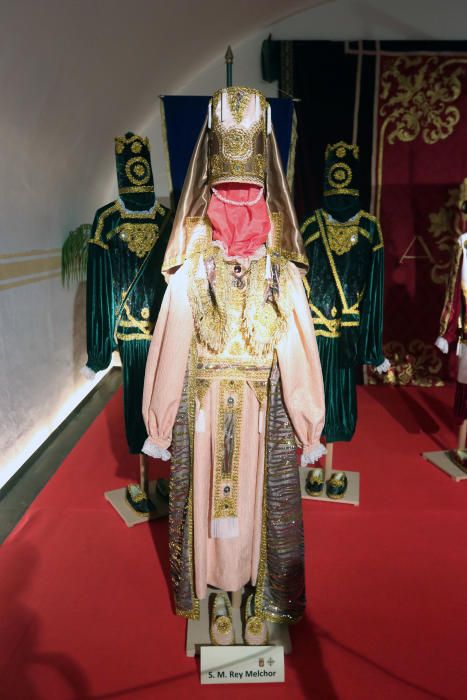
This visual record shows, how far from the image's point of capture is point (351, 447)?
159 inches

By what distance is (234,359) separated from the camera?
1.96 metres

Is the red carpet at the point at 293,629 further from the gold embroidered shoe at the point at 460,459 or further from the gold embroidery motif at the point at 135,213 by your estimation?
the gold embroidery motif at the point at 135,213

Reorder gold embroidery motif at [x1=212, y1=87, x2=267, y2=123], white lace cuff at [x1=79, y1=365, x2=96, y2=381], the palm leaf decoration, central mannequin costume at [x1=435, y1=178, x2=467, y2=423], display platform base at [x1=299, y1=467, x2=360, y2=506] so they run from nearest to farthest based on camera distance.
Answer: gold embroidery motif at [x1=212, y1=87, x2=267, y2=123]
white lace cuff at [x1=79, y1=365, x2=96, y2=381]
display platform base at [x1=299, y1=467, x2=360, y2=506]
central mannequin costume at [x1=435, y1=178, x2=467, y2=423]
the palm leaf decoration

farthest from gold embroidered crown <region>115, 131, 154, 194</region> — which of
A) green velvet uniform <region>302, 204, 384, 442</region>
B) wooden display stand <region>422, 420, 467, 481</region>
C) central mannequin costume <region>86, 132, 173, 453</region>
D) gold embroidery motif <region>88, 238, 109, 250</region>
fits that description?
wooden display stand <region>422, 420, 467, 481</region>

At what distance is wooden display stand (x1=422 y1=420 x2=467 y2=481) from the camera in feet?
11.8

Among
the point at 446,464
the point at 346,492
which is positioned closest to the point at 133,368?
the point at 346,492

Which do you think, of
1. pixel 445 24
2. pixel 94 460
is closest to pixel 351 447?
pixel 94 460

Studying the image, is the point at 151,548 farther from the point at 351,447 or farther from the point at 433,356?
the point at 433,356

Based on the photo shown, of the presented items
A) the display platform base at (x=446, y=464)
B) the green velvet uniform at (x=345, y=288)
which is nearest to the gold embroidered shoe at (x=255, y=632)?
the green velvet uniform at (x=345, y=288)

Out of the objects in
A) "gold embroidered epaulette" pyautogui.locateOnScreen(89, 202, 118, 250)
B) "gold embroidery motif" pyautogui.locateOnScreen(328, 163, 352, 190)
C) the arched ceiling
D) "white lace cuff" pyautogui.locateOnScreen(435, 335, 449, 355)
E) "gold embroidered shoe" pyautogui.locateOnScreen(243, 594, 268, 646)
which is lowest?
"gold embroidered shoe" pyautogui.locateOnScreen(243, 594, 268, 646)

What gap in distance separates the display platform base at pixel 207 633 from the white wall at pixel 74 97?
5.46 ft

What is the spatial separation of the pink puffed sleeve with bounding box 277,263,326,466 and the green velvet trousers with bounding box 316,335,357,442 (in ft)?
3.83

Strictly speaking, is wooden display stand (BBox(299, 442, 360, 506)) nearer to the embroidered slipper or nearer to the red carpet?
the red carpet

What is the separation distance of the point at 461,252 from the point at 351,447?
1.56 m
